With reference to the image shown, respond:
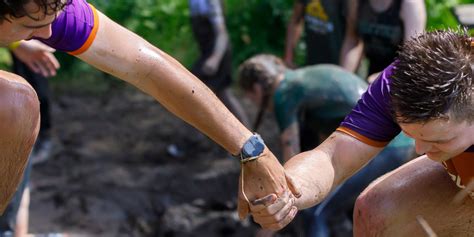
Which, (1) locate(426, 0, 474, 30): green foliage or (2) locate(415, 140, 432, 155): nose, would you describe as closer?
(2) locate(415, 140, 432, 155): nose

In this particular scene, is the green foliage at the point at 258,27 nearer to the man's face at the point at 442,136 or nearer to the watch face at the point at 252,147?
the watch face at the point at 252,147

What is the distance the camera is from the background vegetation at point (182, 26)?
7660 mm

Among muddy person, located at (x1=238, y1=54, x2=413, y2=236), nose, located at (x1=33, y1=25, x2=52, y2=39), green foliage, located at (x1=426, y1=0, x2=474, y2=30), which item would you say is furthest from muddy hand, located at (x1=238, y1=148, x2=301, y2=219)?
green foliage, located at (x1=426, y1=0, x2=474, y2=30)

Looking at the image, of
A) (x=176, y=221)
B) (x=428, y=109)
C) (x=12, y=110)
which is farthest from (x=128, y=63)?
(x=176, y=221)

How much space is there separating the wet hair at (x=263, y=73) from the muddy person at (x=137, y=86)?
67.6 inches

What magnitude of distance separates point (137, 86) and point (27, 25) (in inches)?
20.5

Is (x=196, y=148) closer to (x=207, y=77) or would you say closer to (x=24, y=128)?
(x=207, y=77)

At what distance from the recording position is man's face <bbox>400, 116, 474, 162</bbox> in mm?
2963

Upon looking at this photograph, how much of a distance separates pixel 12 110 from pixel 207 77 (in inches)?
123

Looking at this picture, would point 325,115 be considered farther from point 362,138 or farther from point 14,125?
point 14,125

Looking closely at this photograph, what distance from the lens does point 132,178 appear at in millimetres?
6262

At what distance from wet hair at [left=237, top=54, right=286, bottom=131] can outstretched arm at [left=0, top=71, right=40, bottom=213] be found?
1875 mm

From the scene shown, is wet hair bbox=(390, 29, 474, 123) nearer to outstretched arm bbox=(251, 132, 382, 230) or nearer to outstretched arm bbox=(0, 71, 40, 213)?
outstretched arm bbox=(251, 132, 382, 230)

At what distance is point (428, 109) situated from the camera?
2.91 meters
